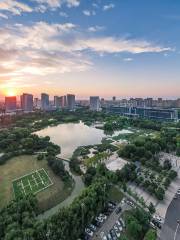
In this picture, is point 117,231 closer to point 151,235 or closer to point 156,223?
point 151,235

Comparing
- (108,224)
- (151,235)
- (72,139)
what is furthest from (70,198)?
(72,139)

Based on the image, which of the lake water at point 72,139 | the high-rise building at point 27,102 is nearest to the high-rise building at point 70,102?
the high-rise building at point 27,102

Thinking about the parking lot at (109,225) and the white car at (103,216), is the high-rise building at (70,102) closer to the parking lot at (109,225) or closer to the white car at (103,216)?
the parking lot at (109,225)

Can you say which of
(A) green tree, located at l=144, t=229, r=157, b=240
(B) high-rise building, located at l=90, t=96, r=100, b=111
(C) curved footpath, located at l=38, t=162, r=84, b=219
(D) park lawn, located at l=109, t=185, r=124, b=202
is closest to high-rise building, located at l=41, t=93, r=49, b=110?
(B) high-rise building, located at l=90, t=96, r=100, b=111

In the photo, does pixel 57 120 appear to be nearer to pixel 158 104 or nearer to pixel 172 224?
pixel 158 104

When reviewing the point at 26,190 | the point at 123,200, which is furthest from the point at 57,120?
the point at 123,200

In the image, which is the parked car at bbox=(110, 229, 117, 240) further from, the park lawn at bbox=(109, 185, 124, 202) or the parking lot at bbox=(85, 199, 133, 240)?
the park lawn at bbox=(109, 185, 124, 202)

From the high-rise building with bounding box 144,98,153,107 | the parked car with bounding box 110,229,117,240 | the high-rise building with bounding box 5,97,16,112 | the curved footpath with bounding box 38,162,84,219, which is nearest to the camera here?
the parked car with bounding box 110,229,117,240
